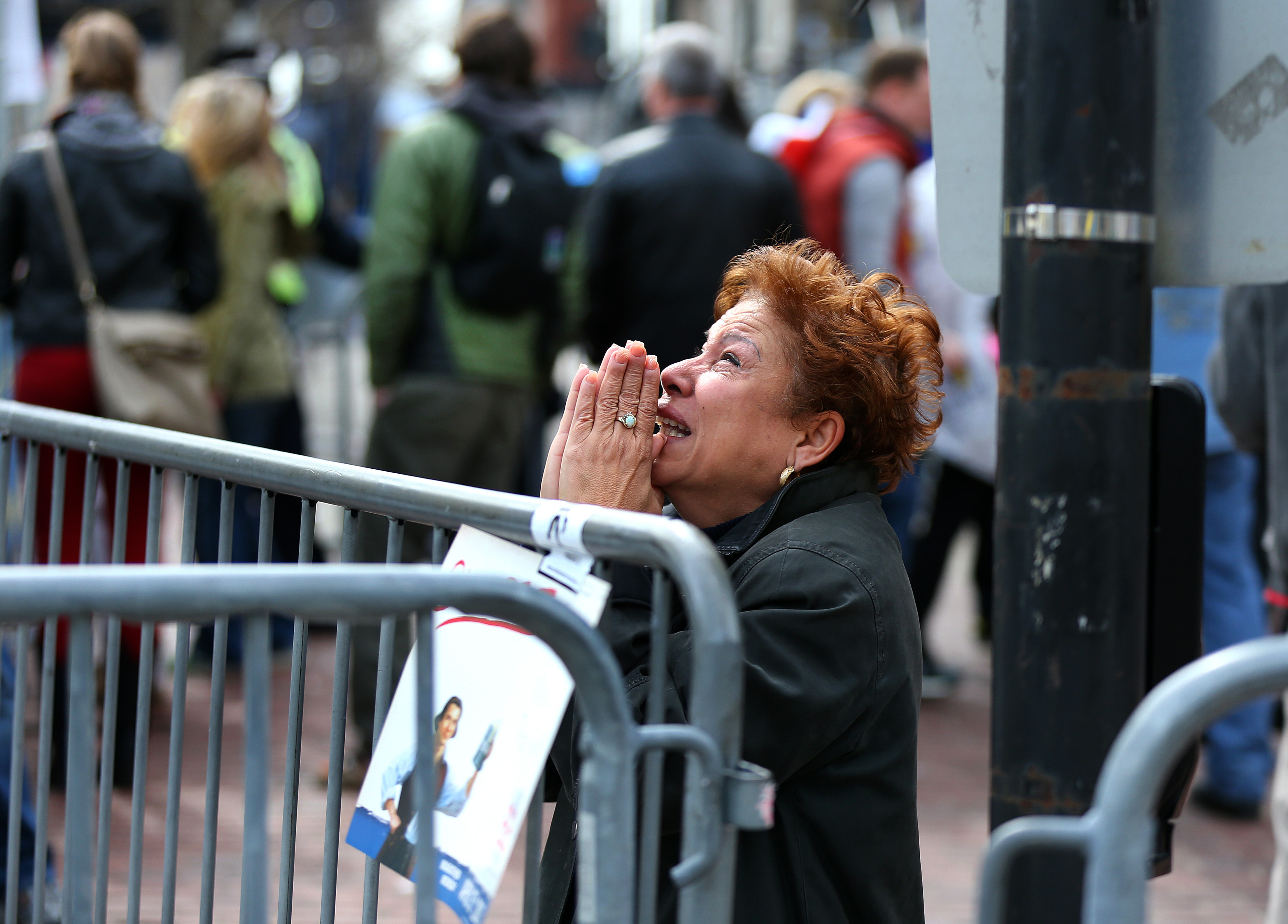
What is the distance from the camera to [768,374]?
242 cm

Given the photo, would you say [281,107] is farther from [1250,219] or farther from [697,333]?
[1250,219]

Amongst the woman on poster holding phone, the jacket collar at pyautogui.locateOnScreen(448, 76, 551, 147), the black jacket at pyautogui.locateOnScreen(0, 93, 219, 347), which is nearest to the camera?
the woman on poster holding phone

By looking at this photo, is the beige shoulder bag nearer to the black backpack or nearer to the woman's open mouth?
the black backpack

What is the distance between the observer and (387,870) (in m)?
4.43

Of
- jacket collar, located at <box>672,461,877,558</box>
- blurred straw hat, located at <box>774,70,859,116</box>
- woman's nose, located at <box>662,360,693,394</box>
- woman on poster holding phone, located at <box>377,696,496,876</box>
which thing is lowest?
woman on poster holding phone, located at <box>377,696,496,876</box>

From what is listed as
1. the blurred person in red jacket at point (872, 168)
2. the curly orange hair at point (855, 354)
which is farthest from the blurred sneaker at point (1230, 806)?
the curly orange hair at point (855, 354)

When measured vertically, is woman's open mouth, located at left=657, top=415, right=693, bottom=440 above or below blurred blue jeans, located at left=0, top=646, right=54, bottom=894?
above

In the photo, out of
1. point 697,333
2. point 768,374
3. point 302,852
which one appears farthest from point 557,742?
point 697,333

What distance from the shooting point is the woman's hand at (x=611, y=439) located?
228 centimetres

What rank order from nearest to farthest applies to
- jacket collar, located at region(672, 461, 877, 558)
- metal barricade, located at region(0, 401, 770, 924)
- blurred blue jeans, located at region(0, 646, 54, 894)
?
metal barricade, located at region(0, 401, 770, 924) → jacket collar, located at region(672, 461, 877, 558) → blurred blue jeans, located at region(0, 646, 54, 894)

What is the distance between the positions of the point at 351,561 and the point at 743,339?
715mm

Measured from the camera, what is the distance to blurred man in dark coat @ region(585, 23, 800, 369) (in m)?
5.39

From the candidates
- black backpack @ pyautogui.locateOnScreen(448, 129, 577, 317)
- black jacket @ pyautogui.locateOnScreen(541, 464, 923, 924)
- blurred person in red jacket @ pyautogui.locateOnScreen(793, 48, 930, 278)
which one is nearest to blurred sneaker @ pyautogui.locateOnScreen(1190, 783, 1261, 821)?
blurred person in red jacket @ pyautogui.locateOnScreen(793, 48, 930, 278)

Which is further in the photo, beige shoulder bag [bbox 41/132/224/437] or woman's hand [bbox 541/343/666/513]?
beige shoulder bag [bbox 41/132/224/437]
